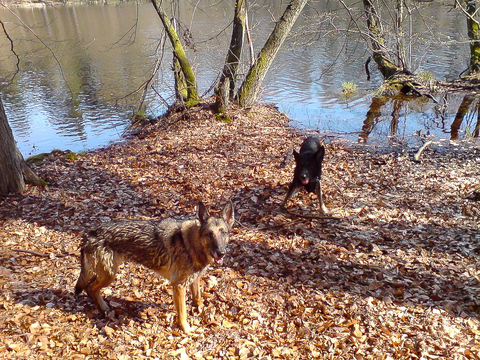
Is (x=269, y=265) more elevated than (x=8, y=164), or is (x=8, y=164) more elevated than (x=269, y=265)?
(x=8, y=164)

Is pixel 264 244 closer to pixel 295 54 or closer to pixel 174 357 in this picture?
pixel 174 357

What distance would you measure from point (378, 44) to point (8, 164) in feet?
57.1

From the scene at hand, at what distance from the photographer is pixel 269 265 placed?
636 cm

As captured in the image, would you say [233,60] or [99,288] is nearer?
[99,288]

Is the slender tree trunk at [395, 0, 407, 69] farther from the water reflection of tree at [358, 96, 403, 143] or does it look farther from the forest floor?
the forest floor

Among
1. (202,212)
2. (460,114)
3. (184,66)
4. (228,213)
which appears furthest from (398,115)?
(202,212)

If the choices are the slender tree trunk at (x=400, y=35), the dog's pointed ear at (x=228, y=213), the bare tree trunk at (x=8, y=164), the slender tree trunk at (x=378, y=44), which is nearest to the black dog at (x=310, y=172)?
the dog's pointed ear at (x=228, y=213)

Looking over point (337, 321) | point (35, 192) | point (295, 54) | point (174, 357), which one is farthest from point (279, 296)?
point (295, 54)

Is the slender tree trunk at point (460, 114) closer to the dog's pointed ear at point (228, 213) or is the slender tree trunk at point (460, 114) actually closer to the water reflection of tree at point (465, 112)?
the water reflection of tree at point (465, 112)

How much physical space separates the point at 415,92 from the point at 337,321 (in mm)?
17293

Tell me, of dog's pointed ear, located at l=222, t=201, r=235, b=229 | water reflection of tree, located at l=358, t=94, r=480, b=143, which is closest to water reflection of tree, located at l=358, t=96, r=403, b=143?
water reflection of tree, located at l=358, t=94, r=480, b=143

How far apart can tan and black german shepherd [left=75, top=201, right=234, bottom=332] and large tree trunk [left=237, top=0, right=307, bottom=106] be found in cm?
1162

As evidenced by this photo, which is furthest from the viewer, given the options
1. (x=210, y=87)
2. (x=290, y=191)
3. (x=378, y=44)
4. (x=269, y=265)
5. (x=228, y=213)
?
(x=378, y=44)

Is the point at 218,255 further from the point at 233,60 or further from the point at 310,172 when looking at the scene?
the point at 233,60
